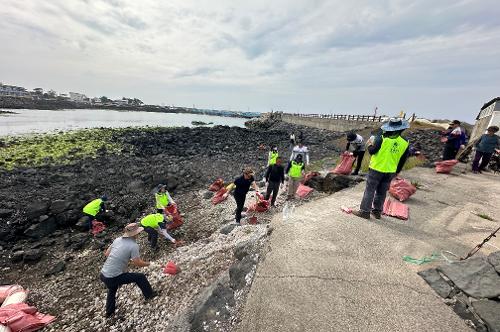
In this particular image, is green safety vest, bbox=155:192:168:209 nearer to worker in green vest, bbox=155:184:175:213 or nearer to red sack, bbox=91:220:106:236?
worker in green vest, bbox=155:184:175:213

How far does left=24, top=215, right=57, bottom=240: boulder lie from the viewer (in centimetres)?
874

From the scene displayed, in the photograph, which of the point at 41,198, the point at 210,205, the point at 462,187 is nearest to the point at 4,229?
the point at 41,198

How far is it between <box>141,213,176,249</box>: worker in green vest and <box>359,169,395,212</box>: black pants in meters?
4.92

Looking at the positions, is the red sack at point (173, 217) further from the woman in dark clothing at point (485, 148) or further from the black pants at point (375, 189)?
the woman in dark clothing at point (485, 148)

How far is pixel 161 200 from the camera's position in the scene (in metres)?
8.16

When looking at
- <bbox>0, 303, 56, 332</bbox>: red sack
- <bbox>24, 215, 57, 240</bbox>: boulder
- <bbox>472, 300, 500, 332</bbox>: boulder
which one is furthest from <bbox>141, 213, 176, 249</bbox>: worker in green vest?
<bbox>472, 300, 500, 332</bbox>: boulder

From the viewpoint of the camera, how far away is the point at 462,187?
7855 millimetres

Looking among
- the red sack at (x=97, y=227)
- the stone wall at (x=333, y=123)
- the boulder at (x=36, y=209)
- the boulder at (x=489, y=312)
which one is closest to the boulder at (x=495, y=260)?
the boulder at (x=489, y=312)

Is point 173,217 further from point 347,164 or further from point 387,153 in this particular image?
point 347,164

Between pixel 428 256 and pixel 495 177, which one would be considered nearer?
pixel 428 256

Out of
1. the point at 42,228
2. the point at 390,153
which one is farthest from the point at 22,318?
the point at 390,153

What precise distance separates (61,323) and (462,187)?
10426 millimetres

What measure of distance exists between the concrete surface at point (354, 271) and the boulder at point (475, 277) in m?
0.32

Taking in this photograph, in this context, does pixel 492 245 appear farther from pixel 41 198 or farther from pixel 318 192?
pixel 41 198
